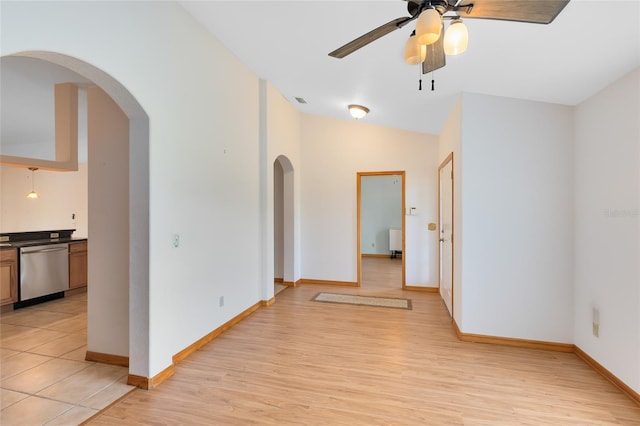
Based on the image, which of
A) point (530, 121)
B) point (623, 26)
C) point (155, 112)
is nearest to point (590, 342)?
point (530, 121)

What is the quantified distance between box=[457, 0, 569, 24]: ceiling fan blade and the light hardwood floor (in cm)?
239

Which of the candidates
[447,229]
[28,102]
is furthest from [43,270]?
[447,229]

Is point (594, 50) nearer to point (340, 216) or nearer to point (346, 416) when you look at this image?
point (346, 416)

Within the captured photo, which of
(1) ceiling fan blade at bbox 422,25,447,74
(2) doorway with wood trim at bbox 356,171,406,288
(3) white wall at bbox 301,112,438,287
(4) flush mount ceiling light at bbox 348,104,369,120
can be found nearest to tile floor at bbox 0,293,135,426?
(1) ceiling fan blade at bbox 422,25,447,74

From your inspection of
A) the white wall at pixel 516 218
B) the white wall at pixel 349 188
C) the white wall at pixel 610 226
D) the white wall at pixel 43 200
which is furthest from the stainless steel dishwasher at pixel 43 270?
the white wall at pixel 610 226

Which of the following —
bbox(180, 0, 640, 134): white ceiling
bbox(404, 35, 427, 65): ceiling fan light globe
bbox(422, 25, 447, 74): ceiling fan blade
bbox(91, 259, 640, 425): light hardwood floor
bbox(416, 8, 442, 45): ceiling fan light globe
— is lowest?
bbox(91, 259, 640, 425): light hardwood floor

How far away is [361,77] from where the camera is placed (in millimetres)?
3334

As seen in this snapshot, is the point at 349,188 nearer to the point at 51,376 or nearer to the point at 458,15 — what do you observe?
the point at 458,15

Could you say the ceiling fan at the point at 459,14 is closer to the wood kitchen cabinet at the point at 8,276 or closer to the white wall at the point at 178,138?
the white wall at the point at 178,138

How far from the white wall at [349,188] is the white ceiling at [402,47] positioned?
1386mm

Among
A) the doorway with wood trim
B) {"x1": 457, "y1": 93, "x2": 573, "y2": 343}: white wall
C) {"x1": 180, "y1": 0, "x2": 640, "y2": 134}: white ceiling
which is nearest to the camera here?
{"x1": 180, "y1": 0, "x2": 640, "y2": 134}: white ceiling

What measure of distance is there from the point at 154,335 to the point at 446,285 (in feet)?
12.1

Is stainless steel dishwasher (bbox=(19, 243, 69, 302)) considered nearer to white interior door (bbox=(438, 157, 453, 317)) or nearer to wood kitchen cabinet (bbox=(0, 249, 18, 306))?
wood kitchen cabinet (bbox=(0, 249, 18, 306))

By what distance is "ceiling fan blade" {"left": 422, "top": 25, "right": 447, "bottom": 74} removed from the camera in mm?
2061
